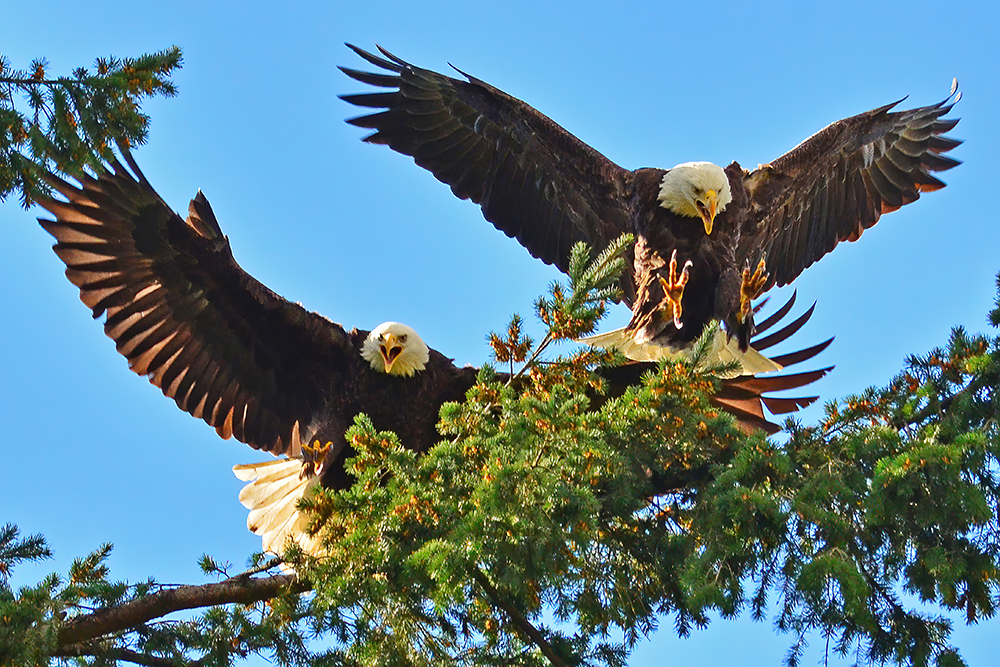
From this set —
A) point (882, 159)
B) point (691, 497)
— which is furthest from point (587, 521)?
point (882, 159)

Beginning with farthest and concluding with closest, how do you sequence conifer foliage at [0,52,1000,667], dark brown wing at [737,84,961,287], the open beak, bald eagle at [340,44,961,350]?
1. dark brown wing at [737,84,961,287]
2. bald eagle at [340,44,961,350]
3. the open beak
4. conifer foliage at [0,52,1000,667]

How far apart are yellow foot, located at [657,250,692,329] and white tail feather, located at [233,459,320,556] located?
1.84 metres

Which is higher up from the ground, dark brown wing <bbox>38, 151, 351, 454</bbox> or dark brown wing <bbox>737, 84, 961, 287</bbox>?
dark brown wing <bbox>737, 84, 961, 287</bbox>

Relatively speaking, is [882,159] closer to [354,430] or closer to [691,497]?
[691,497]

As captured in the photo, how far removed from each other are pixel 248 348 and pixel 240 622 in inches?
77.9

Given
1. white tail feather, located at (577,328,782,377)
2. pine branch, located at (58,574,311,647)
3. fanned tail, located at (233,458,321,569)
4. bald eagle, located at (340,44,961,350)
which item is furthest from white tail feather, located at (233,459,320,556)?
bald eagle, located at (340,44,961,350)

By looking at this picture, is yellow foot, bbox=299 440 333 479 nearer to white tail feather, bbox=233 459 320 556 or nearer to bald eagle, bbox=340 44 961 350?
white tail feather, bbox=233 459 320 556

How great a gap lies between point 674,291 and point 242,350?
2.03 metres

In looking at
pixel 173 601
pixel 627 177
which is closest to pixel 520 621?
pixel 173 601

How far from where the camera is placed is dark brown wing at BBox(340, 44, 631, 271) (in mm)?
6582

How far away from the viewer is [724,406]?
5.68 m

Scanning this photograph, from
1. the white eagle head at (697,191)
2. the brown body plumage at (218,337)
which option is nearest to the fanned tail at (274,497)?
the brown body plumage at (218,337)

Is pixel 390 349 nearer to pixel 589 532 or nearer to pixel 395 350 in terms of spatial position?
pixel 395 350

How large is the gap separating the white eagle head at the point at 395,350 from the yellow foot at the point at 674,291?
1.17 metres
